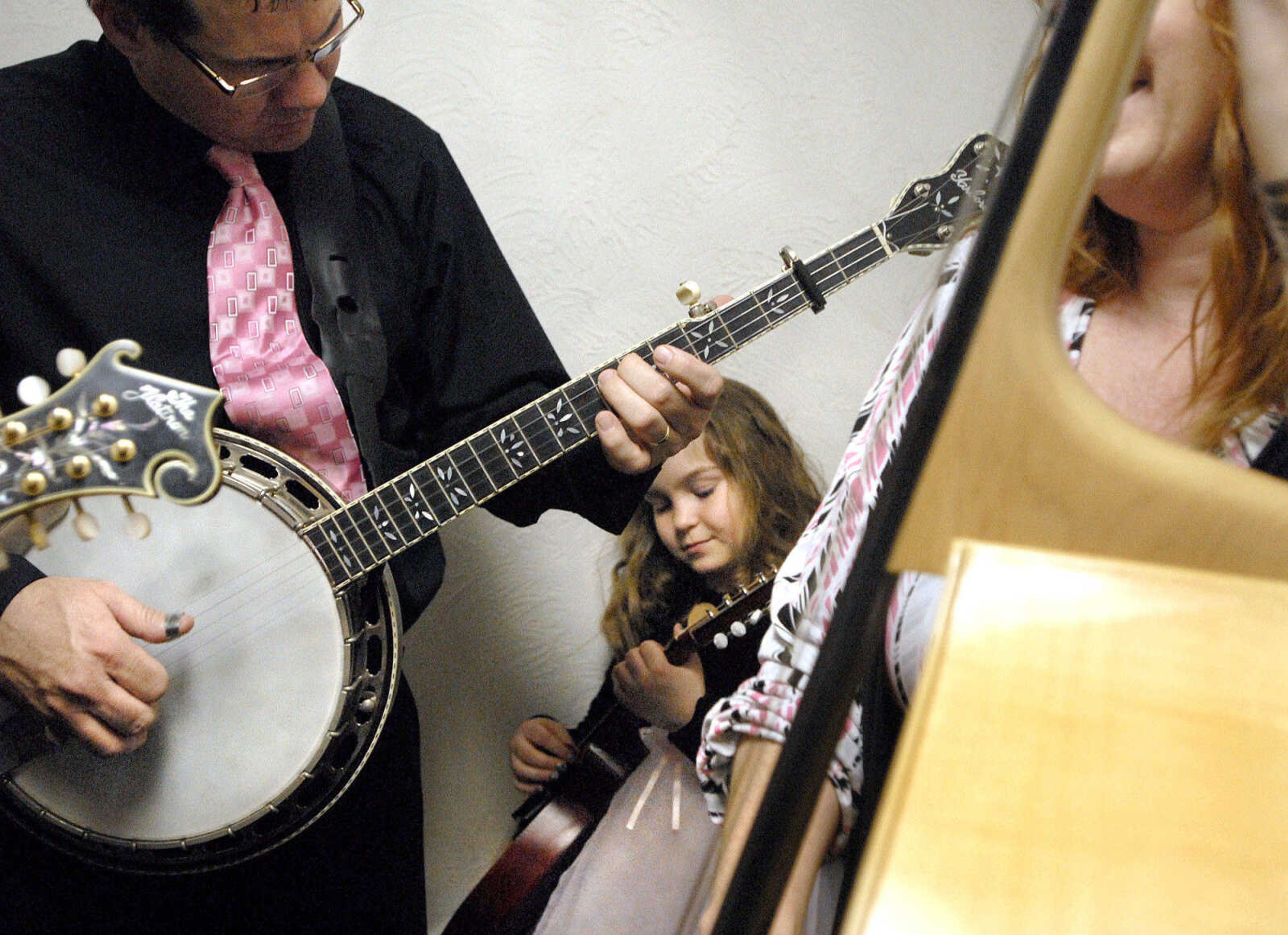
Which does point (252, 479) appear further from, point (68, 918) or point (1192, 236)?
point (1192, 236)

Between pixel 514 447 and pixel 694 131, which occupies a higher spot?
pixel 694 131

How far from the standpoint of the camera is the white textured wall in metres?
1.10

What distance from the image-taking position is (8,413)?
782mm

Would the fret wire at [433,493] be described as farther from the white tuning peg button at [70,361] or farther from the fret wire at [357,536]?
the white tuning peg button at [70,361]

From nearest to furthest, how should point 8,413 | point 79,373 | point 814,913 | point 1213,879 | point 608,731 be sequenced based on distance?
point 1213,879 < point 814,913 < point 79,373 < point 8,413 < point 608,731

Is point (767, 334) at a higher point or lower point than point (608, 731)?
higher

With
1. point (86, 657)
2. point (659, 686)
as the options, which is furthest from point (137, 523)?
point (659, 686)

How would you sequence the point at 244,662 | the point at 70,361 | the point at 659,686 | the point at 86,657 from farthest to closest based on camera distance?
the point at 659,686 → the point at 244,662 → the point at 86,657 → the point at 70,361

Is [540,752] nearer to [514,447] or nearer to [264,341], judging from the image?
[514,447]

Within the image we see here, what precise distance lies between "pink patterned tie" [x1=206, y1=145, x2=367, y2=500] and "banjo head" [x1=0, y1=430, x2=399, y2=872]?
0.04 m

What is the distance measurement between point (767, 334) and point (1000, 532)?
1022 millimetres

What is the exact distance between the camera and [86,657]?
72cm

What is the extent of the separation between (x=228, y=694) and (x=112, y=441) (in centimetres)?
28

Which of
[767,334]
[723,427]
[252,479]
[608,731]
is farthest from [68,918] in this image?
[767,334]
